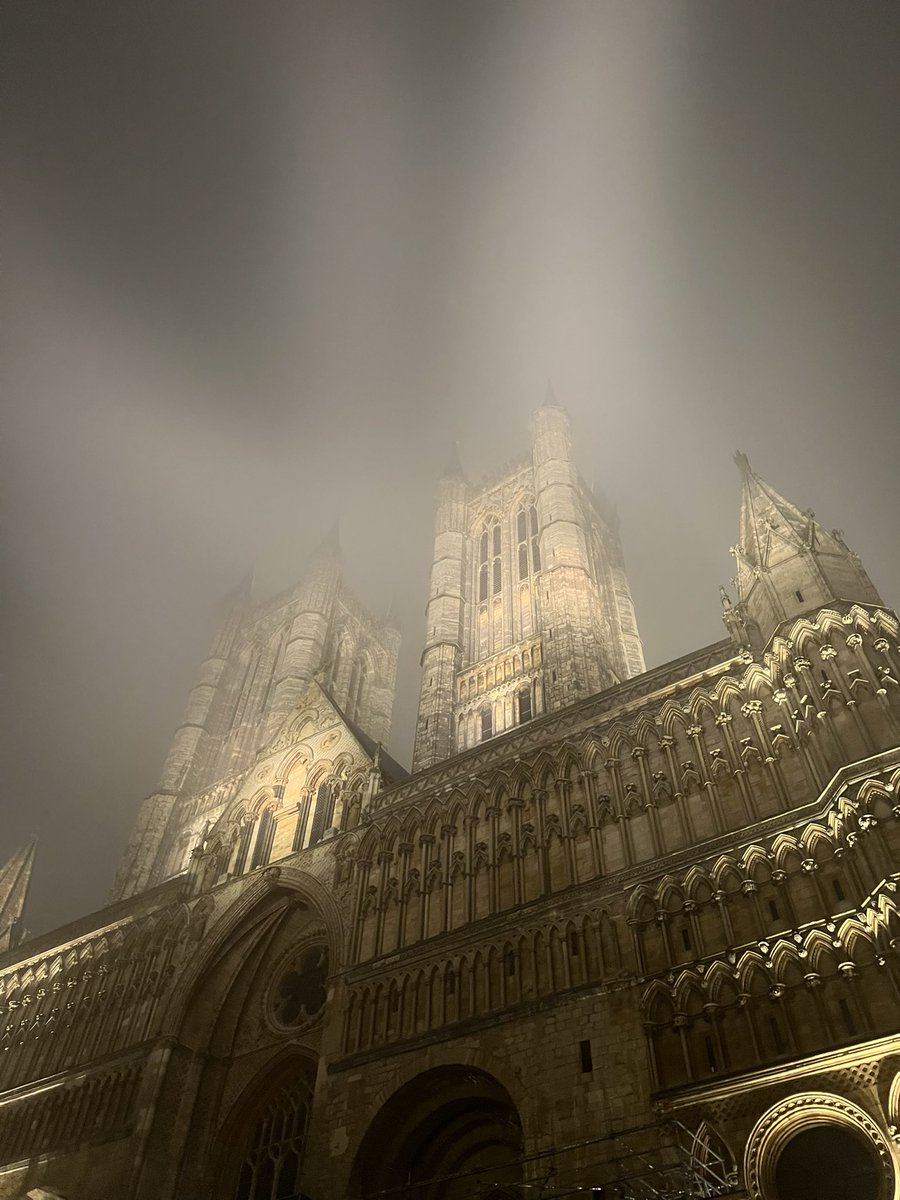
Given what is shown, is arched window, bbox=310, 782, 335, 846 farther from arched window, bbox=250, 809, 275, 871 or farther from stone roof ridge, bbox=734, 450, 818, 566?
stone roof ridge, bbox=734, 450, 818, 566

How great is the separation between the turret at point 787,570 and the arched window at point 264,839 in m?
14.1

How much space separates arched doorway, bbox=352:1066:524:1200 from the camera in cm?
1628

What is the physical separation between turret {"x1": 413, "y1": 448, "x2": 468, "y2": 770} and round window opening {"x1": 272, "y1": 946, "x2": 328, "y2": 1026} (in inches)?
396

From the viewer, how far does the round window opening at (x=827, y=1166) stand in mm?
11398

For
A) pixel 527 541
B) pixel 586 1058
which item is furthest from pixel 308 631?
pixel 586 1058

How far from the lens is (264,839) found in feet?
83.7

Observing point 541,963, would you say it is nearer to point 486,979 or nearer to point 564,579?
point 486,979

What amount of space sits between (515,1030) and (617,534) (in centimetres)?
3560

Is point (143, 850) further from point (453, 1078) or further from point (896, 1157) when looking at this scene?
point (896, 1157)

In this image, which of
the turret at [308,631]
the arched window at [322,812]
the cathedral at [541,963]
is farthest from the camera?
the turret at [308,631]

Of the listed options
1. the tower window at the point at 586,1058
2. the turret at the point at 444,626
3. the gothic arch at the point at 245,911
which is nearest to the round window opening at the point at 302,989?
the gothic arch at the point at 245,911

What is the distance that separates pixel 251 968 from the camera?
23297mm

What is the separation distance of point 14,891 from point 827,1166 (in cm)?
3601

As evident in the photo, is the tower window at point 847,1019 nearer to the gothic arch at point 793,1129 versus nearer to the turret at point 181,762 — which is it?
the gothic arch at point 793,1129
